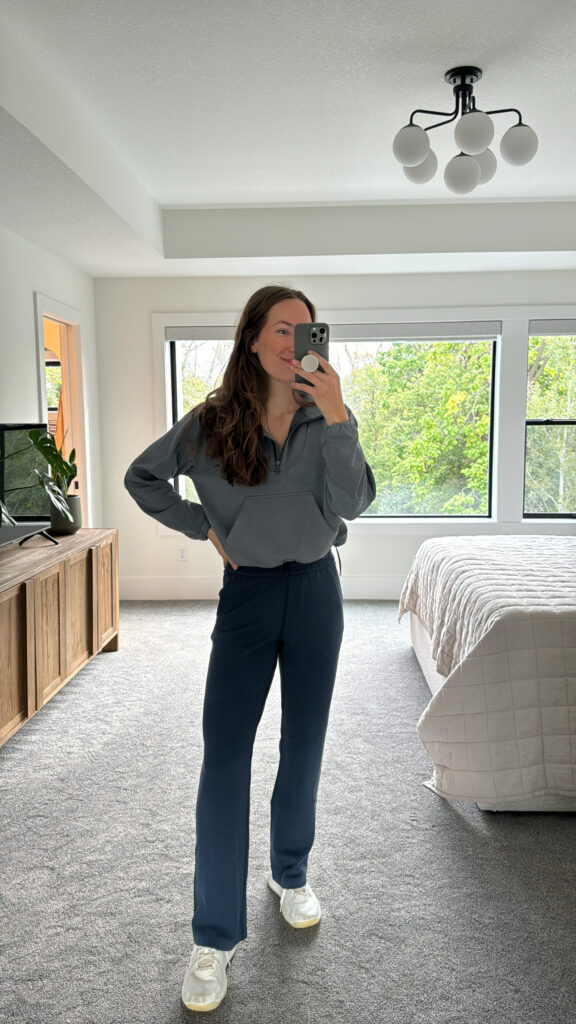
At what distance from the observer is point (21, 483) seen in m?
3.29

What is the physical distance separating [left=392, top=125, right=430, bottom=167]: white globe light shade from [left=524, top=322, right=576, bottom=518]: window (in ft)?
8.84

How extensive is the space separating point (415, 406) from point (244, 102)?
112 inches

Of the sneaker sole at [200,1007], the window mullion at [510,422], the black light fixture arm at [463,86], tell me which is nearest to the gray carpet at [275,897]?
the sneaker sole at [200,1007]

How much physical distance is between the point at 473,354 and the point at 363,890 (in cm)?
415

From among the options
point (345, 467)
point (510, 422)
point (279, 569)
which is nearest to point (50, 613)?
point (279, 569)

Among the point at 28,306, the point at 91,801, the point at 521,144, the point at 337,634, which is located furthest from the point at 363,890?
the point at 28,306

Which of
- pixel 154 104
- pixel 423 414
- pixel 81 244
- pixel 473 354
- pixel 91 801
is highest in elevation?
pixel 154 104

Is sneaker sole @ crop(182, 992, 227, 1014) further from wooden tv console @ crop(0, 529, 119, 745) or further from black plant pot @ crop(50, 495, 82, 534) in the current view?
black plant pot @ crop(50, 495, 82, 534)

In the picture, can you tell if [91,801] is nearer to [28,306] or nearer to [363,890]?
[363,890]

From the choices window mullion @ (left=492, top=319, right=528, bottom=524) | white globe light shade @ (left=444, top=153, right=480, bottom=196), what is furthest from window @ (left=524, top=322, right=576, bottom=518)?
white globe light shade @ (left=444, top=153, right=480, bottom=196)

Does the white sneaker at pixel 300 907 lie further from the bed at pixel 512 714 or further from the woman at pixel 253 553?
the bed at pixel 512 714

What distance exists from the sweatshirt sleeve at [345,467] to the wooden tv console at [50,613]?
5.26 ft

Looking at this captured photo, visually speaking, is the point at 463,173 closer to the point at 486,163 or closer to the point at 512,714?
the point at 486,163

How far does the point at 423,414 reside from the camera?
5.43 metres
